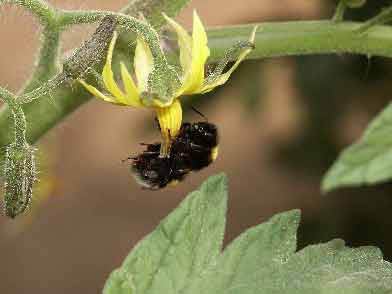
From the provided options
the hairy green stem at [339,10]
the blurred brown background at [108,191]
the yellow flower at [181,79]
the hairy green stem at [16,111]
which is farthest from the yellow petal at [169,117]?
the blurred brown background at [108,191]

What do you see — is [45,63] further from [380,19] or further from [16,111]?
[380,19]

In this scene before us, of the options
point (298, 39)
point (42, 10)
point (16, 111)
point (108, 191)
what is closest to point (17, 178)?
point (16, 111)

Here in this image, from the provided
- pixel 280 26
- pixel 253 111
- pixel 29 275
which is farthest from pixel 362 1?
pixel 29 275

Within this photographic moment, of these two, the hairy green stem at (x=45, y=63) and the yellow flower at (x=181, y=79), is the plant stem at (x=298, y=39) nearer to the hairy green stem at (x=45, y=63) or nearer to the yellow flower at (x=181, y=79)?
the hairy green stem at (x=45, y=63)

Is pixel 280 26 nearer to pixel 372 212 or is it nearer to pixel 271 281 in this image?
pixel 271 281

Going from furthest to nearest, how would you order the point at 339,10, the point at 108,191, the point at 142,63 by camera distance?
the point at 108,191
the point at 339,10
the point at 142,63

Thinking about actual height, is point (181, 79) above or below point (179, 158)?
above
